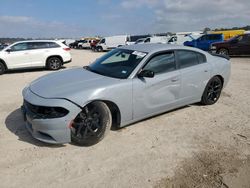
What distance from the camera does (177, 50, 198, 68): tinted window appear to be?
5367 mm

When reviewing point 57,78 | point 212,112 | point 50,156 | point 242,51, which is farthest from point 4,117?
point 242,51

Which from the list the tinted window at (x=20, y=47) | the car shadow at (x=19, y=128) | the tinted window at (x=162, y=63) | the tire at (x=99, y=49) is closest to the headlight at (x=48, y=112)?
the car shadow at (x=19, y=128)

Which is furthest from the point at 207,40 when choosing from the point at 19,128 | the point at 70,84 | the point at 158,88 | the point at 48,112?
the point at 48,112

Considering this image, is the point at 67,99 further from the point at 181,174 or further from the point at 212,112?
the point at 212,112

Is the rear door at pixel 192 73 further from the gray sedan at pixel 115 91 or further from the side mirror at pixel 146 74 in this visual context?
the side mirror at pixel 146 74

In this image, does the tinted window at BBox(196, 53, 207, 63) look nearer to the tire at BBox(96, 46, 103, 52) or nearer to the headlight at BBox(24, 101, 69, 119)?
the headlight at BBox(24, 101, 69, 119)

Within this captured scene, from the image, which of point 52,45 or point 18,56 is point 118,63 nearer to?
point 18,56

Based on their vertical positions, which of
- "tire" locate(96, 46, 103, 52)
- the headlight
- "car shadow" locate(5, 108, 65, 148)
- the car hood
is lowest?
"tire" locate(96, 46, 103, 52)

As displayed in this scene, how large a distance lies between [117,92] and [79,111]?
73 centimetres

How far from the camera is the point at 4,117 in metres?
5.55

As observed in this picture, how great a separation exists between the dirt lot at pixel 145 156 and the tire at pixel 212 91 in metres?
Result: 0.67

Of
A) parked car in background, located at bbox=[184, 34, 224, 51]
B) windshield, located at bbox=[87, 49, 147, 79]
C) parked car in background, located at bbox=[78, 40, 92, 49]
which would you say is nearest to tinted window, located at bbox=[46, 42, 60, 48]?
windshield, located at bbox=[87, 49, 147, 79]

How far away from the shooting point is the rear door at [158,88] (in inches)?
181

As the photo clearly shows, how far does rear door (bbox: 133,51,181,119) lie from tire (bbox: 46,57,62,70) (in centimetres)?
926
